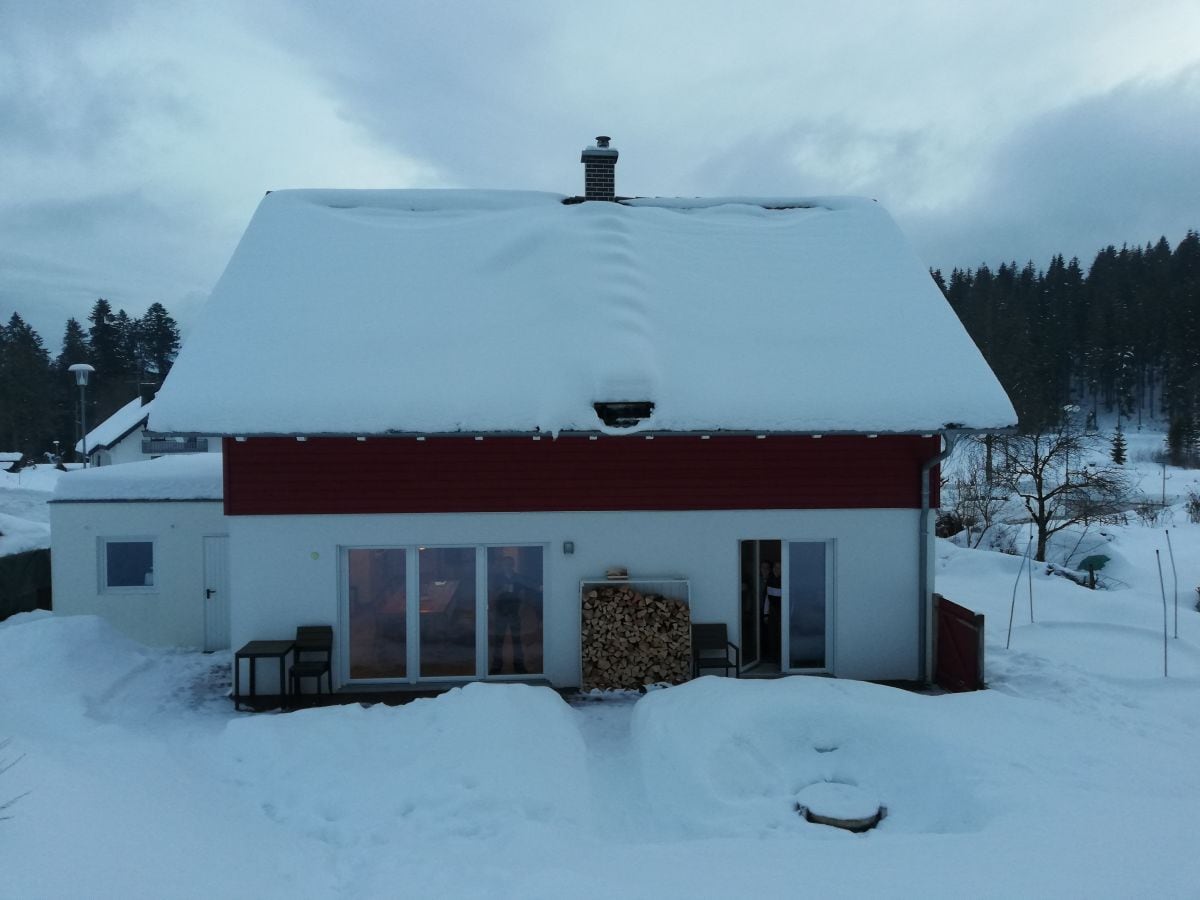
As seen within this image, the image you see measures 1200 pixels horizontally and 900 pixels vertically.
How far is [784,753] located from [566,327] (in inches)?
223

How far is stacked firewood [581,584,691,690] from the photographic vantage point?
862 cm

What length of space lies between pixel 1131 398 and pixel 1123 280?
13412 mm

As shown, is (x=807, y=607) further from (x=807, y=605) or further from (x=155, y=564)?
(x=155, y=564)

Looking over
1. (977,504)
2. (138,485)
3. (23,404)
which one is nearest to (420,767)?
(138,485)

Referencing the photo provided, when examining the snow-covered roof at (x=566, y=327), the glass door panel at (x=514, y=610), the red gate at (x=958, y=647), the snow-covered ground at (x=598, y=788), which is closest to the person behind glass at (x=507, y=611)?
the glass door panel at (x=514, y=610)

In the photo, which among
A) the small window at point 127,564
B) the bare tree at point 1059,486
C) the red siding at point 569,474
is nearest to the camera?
the red siding at point 569,474

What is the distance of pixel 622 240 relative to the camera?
10930mm

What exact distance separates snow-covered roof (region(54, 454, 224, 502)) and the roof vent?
6.17m

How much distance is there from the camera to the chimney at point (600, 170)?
12.2 m

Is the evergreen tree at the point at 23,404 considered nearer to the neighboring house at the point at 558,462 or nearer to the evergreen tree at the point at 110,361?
the evergreen tree at the point at 110,361

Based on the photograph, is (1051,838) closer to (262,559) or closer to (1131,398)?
(262,559)

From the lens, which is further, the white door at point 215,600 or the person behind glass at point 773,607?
the white door at point 215,600

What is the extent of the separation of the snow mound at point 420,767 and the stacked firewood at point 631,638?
1.27 metres

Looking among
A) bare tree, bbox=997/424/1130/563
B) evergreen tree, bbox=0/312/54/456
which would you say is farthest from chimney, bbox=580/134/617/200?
evergreen tree, bbox=0/312/54/456
